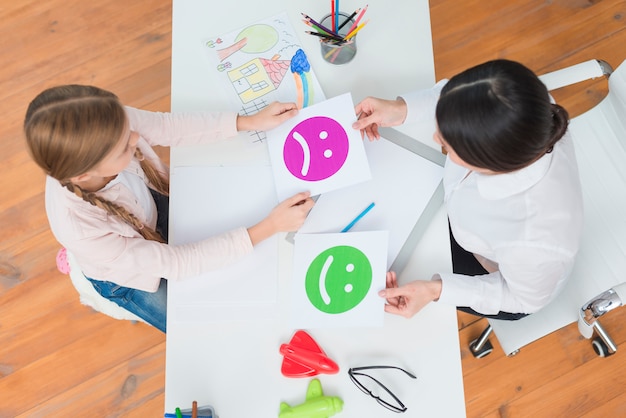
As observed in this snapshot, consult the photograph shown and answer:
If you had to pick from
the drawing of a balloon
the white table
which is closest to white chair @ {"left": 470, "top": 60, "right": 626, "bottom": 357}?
the white table

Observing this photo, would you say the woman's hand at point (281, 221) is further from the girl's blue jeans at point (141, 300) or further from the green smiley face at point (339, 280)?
the girl's blue jeans at point (141, 300)

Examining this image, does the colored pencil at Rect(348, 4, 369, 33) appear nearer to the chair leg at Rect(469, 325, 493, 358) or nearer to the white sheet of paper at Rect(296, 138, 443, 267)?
the white sheet of paper at Rect(296, 138, 443, 267)

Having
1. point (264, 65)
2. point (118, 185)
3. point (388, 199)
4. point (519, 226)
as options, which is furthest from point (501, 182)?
point (118, 185)

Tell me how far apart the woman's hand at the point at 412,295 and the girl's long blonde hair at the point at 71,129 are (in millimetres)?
547

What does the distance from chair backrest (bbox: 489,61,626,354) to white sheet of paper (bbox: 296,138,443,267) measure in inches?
13.8

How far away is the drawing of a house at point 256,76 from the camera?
117cm

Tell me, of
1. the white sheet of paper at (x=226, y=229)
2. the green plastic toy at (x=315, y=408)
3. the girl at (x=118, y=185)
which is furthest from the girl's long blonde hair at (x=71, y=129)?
the green plastic toy at (x=315, y=408)

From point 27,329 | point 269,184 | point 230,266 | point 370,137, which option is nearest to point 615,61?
point 370,137

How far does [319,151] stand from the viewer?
3.57 feet

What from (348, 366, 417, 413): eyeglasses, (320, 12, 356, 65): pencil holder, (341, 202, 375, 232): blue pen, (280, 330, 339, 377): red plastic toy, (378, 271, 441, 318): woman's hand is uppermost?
(320, 12, 356, 65): pencil holder

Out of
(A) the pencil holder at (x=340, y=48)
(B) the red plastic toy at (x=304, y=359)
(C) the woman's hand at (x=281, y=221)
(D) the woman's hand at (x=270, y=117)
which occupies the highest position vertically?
(A) the pencil holder at (x=340, y=48)

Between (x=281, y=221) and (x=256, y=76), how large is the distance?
34 cm

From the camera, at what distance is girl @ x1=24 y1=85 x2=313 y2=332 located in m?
0.93

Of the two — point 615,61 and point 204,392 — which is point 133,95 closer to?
point 204,392
